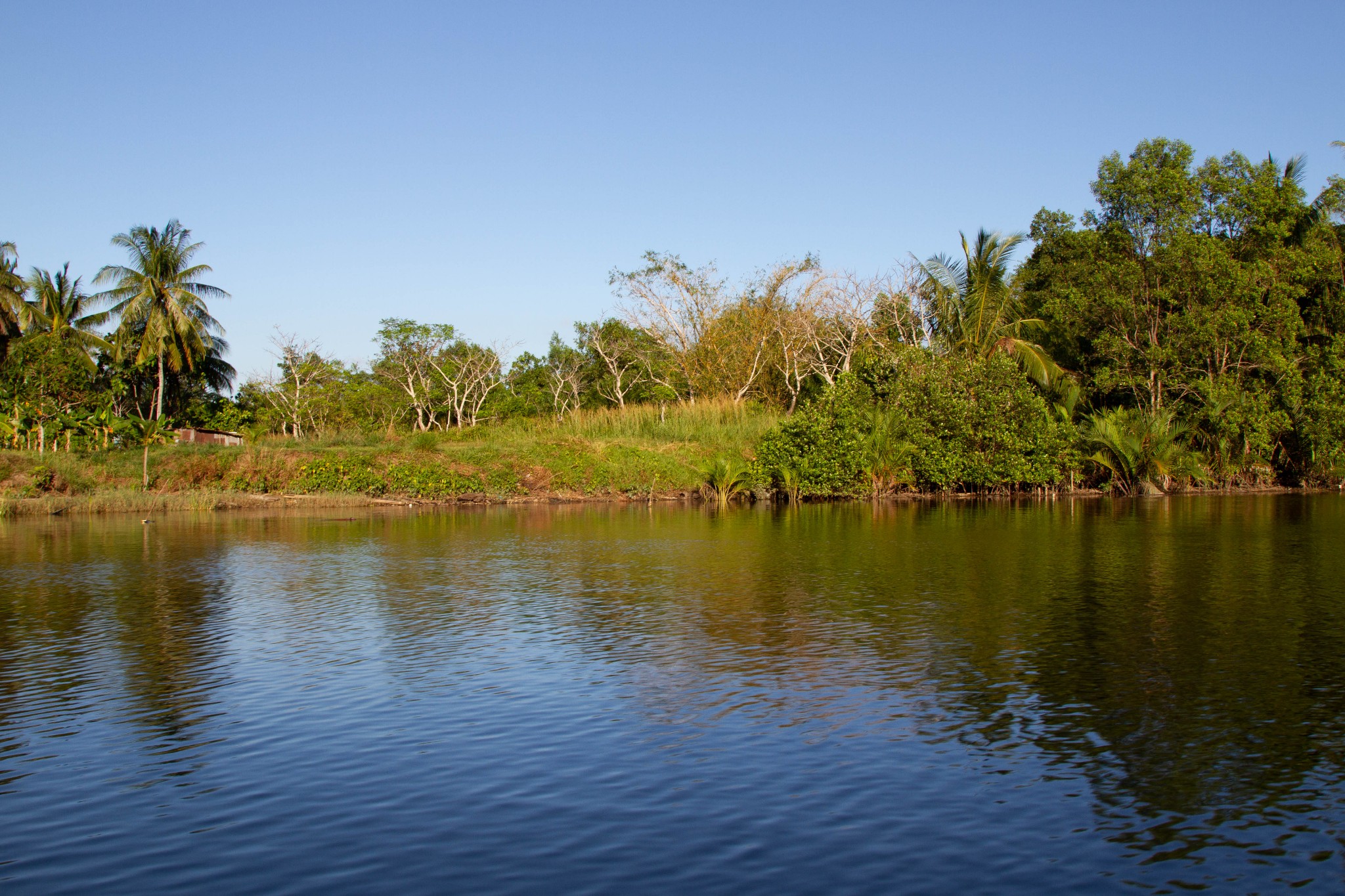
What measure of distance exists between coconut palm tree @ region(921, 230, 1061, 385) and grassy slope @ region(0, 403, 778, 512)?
8484 millimetres

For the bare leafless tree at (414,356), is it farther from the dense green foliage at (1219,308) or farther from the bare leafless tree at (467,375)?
the dense green foliage at (1219,308)

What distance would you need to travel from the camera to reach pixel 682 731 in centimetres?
779

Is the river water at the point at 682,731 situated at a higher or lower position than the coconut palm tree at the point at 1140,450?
lower

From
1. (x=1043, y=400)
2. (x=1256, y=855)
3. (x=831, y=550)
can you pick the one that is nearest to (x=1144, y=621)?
(x=1256, y=855)

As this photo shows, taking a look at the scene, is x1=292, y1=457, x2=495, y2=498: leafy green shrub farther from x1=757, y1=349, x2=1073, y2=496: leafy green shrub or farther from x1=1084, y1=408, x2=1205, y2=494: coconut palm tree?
x1=1084, y1=408, x2=1205, y2=494: coconut palm tree

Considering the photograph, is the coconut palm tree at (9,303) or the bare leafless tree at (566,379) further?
the bare leafless tree at (566,379)

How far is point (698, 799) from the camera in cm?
632

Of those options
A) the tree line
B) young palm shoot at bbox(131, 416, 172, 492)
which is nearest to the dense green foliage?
the tree line

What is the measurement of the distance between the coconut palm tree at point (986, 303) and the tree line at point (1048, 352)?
0.08 meters

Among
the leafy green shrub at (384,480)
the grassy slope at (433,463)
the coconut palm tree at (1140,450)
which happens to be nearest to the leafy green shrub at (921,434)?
the coconut palm tree at (1140,450)

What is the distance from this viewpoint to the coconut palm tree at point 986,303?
37656 mm

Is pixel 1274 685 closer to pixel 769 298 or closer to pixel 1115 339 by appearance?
pixel 1115 339

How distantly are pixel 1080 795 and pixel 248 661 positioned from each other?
7.63 meters

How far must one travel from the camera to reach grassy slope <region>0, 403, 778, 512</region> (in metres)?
36.4
